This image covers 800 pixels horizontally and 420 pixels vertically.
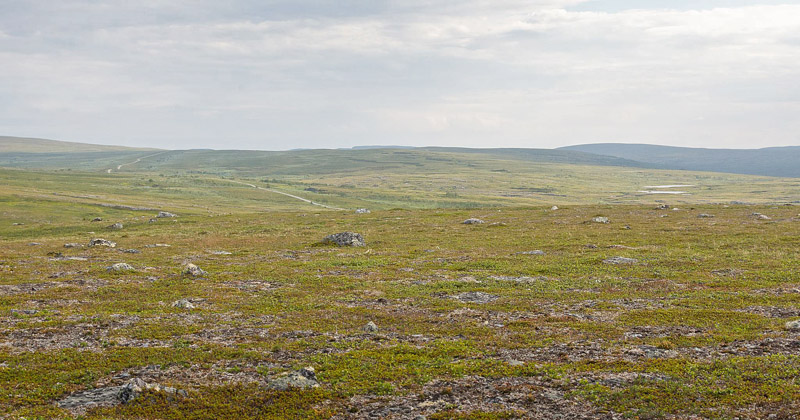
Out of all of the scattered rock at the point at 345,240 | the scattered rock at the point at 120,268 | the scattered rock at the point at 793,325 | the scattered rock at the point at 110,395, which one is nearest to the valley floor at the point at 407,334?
the scattered rock at the point at 110,395

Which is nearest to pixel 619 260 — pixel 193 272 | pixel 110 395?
pixel 193 272

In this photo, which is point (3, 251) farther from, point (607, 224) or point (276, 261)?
point (607, 224)

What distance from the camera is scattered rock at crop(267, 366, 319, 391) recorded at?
13414 mm

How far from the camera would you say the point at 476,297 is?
81.0 feet

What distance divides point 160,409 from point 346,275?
63.1 feet

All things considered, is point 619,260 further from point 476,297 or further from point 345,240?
point 345,240

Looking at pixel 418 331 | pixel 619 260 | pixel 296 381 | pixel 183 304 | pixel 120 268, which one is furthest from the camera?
pixel 619 260

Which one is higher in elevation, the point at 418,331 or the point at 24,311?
the point at 418,331

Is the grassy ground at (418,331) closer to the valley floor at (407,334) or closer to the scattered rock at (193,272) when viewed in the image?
the valley floor at (407,334)

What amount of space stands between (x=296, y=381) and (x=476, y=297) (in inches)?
514

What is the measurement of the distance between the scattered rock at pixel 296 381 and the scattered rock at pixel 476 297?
Result: 37.6 ft

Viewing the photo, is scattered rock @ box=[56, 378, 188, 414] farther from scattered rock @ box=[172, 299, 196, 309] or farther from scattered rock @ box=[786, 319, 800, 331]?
scattered rock @ box=[786, 319, 800, 331]

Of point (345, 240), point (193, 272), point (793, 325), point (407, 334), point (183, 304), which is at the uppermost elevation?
point (793, 325)

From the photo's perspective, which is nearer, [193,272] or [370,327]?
[370,327]
